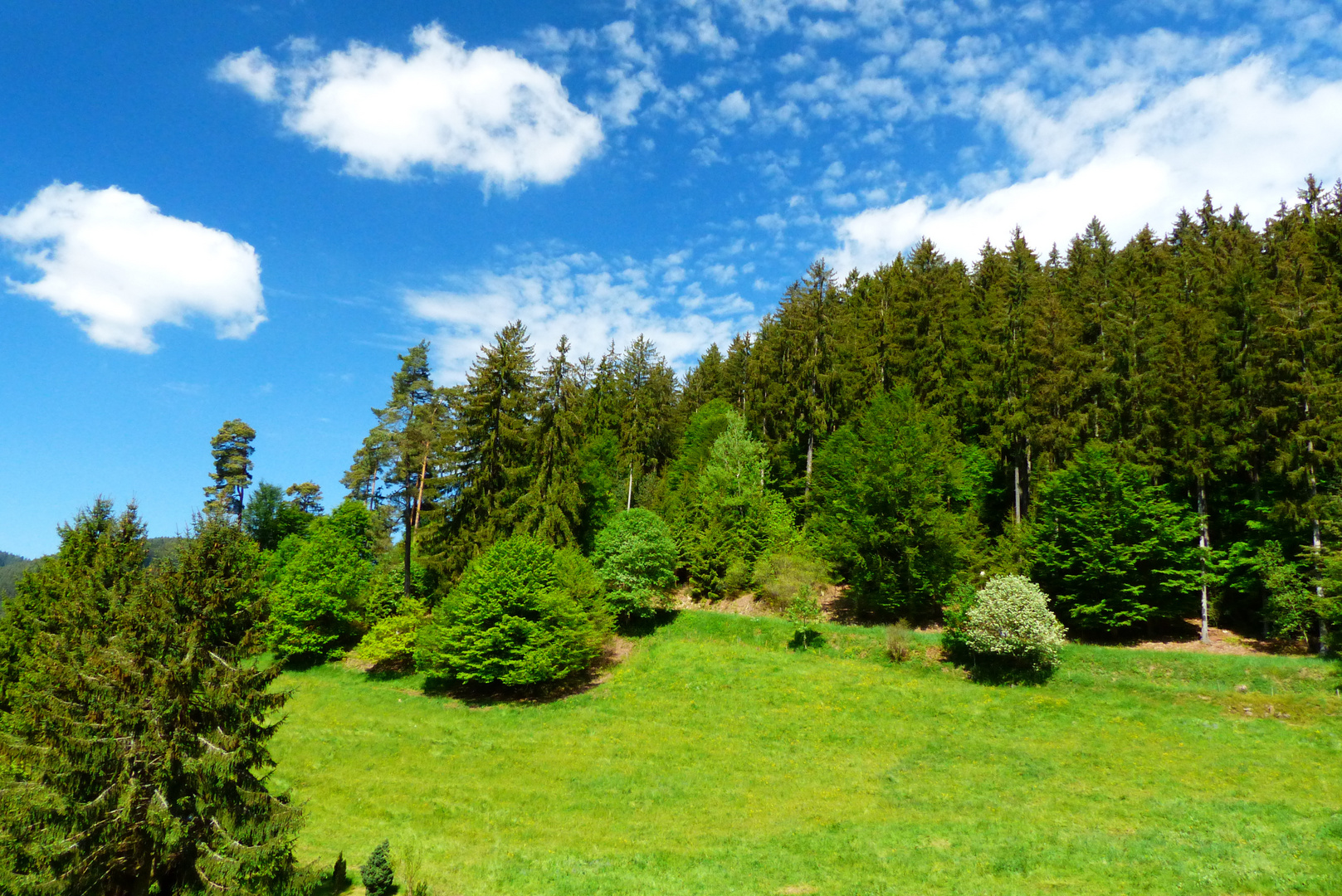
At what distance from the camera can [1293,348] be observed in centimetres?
3500

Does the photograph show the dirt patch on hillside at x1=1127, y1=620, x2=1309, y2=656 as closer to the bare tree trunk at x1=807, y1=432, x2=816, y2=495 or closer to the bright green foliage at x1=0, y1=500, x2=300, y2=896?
the bare tree trunk at x1=807, y1=432, x2=816, y2=495

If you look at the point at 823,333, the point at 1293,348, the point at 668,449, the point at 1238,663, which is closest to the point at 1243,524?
the point at 1293,348

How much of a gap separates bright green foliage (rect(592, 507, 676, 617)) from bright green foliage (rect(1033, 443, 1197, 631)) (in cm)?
2309

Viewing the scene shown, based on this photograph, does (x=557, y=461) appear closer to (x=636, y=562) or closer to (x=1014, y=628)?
(x=636, y=562)

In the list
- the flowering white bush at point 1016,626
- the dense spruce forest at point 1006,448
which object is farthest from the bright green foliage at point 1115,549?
the flowering white bush at point 1016,626

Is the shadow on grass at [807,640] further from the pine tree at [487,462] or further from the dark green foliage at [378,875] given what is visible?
the dark green foliage at [378,875]

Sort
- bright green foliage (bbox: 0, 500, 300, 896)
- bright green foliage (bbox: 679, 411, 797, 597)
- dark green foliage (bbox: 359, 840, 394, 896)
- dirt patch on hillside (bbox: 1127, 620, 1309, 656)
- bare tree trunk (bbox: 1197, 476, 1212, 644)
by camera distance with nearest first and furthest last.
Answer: bright green foliage (bbox: 0, 500, 300, 896) < dark green foliage (bbox: 359, 840, 394, 896) < dirt patch on hillside (bbox: 1127, 620, 1309, 656) < bare tree trunk (bbox: 1197, 476, 1212, 644) < bright green foliage (bbox: 679, 411, 797, 597)

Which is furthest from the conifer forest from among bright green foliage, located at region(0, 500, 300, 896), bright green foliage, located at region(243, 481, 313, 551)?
bright green foliage, located at region(243, 481, 313, 551)

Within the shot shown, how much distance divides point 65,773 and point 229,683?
11.8ft

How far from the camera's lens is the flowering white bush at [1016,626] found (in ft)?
102

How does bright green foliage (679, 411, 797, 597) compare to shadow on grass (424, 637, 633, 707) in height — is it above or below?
above

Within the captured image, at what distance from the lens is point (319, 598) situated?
4244cm

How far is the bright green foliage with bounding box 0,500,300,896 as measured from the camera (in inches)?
551

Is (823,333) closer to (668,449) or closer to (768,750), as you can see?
(668,449)
